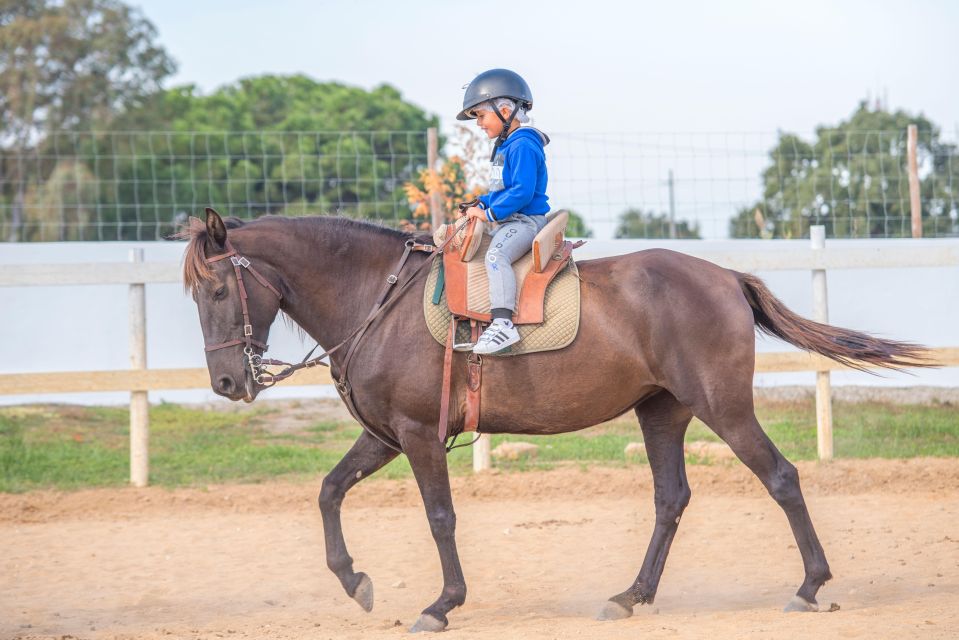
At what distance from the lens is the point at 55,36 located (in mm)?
31891

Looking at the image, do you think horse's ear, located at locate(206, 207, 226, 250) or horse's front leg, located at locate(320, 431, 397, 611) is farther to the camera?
horse's front leg, located at locate(320, 431, 397, 611)

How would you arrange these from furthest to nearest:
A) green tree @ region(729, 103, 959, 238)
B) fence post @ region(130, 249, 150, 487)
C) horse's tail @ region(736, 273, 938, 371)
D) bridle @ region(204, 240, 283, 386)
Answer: green tree @ region(729, 103, 959, 238), fence post @ region(130, 249, 150, 487), horse's tail @ region(736, 273, 938, 371), bridle @ region(204, 240, 283, 386)

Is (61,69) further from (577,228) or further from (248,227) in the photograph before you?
(248,227)

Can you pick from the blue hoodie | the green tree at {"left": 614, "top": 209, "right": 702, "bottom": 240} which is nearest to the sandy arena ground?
the blue hoodie

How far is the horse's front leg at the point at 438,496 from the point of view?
5332 mm

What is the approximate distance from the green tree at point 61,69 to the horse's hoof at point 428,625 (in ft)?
93.7

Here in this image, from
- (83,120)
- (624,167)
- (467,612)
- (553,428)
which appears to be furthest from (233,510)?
(83,120)

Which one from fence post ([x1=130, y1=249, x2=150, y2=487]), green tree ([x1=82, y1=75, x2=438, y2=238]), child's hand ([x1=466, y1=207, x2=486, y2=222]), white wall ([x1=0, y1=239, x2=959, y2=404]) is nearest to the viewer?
child's hand ([x1=466, y1=207, x2=486, y2=222])

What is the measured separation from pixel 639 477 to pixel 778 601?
340 centimetres

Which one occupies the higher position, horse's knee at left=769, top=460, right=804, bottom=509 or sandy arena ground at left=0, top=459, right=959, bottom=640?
horse's knee at left=769, top=460, right=804, bottom=509

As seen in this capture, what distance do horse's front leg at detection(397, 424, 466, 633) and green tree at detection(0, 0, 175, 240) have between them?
2828cm

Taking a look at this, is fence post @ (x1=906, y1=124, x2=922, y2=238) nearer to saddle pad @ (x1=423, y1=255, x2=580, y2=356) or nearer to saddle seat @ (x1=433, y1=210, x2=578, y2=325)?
saddle seat @ (x1=433, y1=210, x2=578, y2=325)

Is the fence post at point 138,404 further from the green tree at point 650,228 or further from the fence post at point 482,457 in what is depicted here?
the green tree at point 650,228

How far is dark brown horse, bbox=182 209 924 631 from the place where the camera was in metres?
5.34
